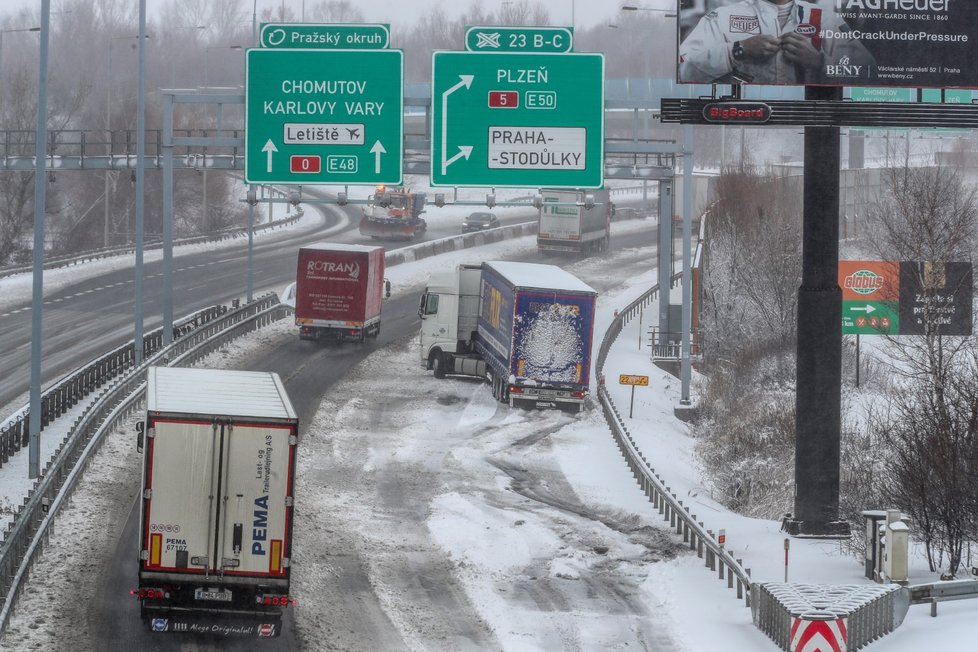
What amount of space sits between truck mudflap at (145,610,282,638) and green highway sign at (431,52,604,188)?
11711 mm

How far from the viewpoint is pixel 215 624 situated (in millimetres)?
18609

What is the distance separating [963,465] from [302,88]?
14.8 m

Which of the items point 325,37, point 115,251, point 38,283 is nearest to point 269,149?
point 325,37

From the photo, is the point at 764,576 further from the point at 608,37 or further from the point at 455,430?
the point at 608,37

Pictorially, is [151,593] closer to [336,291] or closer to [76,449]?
[76,449]

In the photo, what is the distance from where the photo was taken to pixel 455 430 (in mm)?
36625

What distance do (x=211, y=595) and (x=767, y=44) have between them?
40.8 ft

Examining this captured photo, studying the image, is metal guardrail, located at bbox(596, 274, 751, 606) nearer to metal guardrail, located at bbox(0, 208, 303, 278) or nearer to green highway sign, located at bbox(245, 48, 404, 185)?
green highway sign, located at bbox(245, 48, 404, 185)

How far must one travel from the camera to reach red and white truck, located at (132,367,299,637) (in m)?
18.5

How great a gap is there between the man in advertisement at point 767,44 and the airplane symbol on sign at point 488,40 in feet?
19.6

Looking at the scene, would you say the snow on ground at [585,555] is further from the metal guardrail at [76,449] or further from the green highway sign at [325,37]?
the green highway sign at [325,37]

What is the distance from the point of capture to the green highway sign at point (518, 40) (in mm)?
28234

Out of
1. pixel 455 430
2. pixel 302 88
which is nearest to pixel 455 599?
pixel 302 88

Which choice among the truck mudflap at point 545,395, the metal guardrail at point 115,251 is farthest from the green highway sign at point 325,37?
the metal guardrail at point 115,251
